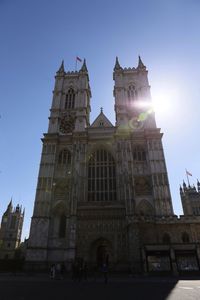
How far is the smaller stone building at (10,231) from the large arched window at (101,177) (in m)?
50.6

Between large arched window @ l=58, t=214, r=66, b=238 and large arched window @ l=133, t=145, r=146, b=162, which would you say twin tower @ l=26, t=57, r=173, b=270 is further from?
large arched window @ l=133, t=145, r=146, b=162

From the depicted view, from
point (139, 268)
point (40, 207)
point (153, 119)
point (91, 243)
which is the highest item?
point (153, 119)

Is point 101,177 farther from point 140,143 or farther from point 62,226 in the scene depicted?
point 62,226

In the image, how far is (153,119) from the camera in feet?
128

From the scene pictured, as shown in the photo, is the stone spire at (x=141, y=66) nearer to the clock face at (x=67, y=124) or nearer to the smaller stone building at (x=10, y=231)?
the clock face at (x=67, y=124)

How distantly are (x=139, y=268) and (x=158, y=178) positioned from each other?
1293 centimetres

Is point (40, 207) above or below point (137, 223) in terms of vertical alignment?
above

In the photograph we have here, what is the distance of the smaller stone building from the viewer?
233ft

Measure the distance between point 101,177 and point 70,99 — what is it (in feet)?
59.0

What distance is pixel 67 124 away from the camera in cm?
4031

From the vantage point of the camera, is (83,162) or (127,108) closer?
(83,162)

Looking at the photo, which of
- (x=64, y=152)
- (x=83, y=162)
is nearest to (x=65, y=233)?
(x=83, y=162)

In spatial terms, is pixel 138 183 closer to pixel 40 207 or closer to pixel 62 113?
pixel 40 207

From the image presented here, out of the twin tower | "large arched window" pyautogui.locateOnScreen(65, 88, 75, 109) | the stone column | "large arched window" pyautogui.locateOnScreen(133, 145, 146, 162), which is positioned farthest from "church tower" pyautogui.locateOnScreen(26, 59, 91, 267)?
the stone column
